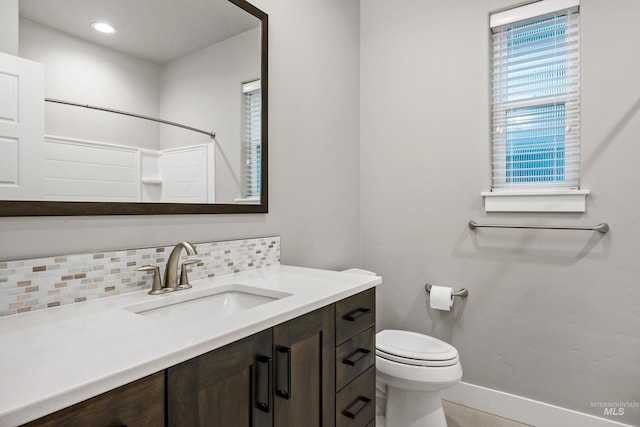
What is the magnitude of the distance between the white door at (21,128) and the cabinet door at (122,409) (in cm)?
67

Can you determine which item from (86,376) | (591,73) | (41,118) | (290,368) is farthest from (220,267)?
(591,73)

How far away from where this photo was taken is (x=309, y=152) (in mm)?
2021

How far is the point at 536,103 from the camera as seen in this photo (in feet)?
6.35

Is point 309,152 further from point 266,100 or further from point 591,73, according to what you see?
point 591,73

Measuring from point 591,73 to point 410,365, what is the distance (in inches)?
65.2

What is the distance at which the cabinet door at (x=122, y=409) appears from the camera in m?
0.56

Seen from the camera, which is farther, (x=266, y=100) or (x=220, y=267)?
(x=266, y=100)

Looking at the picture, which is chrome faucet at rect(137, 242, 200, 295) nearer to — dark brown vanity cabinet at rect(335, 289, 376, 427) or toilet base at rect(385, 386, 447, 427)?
dark brown vanity cabinet at rect(335, 289, 376, 427)

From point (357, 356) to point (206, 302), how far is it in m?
0.57

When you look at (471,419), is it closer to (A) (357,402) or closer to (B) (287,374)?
(A) (357,402)

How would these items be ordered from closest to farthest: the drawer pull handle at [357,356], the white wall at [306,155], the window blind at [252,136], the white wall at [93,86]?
the white wall at [93,86], the drawer pull handle at [357,356], the white wall at [306,155], the window blind at [252,136]

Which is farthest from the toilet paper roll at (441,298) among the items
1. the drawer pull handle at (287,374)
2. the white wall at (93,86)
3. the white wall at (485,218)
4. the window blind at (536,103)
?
the white wall at (93,86)

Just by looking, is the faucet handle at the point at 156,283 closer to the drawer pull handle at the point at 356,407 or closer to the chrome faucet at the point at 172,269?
the chrome faucet at the point at 172,269

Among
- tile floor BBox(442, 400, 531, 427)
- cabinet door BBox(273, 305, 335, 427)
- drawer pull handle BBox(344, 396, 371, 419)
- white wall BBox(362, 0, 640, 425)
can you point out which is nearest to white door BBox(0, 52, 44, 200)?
cabinet door BBox(273, 305, 335, 427)
